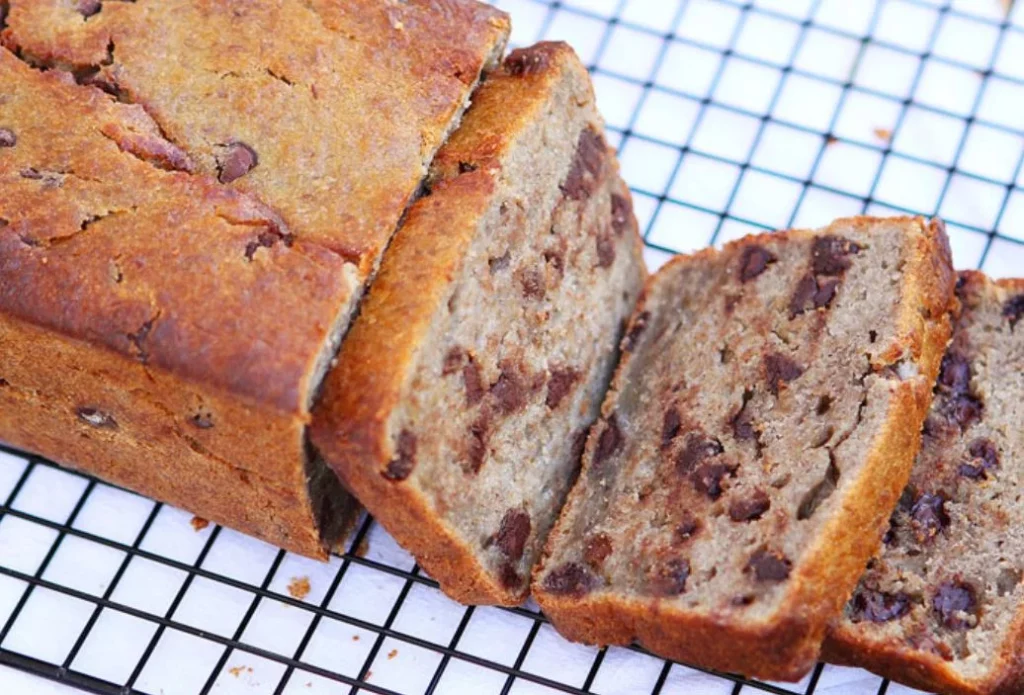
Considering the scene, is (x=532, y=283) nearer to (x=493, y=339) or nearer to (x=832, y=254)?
(x=493, y=339)

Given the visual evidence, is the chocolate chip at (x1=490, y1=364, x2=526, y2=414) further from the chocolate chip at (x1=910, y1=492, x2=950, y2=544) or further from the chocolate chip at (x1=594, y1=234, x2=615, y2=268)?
the chocolate chip at (x1=910, y1=492, x2=950, y2=544)

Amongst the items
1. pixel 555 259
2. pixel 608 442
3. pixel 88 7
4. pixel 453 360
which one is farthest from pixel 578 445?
pixel 88 7

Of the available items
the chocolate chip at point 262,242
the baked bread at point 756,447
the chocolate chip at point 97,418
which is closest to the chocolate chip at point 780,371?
the baked bread at point 756,447

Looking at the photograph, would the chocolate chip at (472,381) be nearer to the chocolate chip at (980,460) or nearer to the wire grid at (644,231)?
the wire grid at (644,231)

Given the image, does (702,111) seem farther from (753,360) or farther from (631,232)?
(753,360)

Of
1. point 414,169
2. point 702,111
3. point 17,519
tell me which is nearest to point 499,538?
point 414,169

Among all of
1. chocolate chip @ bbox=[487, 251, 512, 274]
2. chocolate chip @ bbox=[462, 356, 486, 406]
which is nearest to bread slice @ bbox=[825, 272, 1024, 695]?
chocolate chip @ bbox=[462, 356, 486, 406]
